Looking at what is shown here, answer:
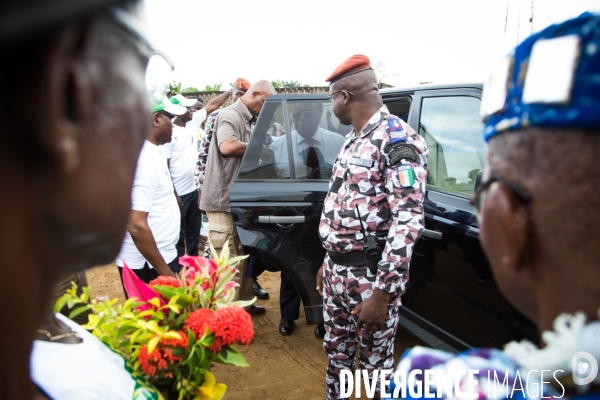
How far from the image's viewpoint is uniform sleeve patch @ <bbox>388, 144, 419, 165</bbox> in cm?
223

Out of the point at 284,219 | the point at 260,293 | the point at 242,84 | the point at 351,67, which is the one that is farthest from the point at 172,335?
the point at 242,84

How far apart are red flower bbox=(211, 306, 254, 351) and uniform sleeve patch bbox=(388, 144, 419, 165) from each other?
1.27 meters

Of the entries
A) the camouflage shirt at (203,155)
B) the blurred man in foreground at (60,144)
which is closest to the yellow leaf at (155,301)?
the blurred man in foreground at (60,144)

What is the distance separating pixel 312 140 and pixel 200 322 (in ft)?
8.08

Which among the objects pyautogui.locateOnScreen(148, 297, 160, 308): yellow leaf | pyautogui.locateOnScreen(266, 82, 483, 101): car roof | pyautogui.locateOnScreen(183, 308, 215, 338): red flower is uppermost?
pyautogui.locateOnScreen(266, 82, 483, 101): car roof

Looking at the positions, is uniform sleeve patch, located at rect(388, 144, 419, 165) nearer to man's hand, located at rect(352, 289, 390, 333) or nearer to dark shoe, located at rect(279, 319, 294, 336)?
man's hand, located at rect(352, 289, 390, 333)

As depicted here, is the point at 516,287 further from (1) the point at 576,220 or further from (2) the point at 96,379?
(2) the point at 96,379

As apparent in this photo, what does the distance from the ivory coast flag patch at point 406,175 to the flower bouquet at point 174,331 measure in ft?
3.80

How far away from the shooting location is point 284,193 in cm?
337

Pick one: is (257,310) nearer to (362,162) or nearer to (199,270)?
(362,162)

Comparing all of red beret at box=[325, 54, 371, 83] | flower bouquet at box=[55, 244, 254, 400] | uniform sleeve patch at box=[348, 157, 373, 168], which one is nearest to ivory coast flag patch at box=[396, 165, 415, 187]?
uniform sleeve patch at box=[348, 157, 373, 168]

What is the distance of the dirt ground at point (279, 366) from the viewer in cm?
315

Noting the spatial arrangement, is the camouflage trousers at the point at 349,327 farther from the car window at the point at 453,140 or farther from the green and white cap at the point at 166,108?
the green and white cap at the point at 166,108

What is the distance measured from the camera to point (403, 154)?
87.9 inches
